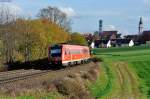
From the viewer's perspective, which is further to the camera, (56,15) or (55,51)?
(56,15)

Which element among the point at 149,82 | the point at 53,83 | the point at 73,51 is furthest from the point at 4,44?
the point at 53,83

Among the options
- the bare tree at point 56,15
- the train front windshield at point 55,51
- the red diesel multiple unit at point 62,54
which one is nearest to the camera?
the red diesel multiple unit at point 62,54

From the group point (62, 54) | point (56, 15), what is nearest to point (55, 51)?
point (62, 54)

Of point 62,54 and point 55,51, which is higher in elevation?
point 55,51

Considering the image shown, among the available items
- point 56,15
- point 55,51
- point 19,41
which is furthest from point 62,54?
point 56,15

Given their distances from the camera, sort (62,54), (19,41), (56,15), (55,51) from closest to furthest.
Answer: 1. (62,54)
2. (55,51)
3. (19,41)
4. (56,15)

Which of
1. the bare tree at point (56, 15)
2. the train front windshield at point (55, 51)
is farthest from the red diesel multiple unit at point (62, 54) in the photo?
the bare tree at point (56, 15)

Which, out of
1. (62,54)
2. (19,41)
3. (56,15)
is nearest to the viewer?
(62,54)

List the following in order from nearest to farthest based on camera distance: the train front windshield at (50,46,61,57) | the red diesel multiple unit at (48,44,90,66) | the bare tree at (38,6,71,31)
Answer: the red diesel multiple unit at (48,44,90,66), the train front windshield at (50,46,61,57), the bare tree at (38,6,71,31)

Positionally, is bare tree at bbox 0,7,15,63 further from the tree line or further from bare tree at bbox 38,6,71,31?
bare tree at bbox 38,6,71,31

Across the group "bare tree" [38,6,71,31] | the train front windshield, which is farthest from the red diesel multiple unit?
"bare tree" [38,6,71,31]

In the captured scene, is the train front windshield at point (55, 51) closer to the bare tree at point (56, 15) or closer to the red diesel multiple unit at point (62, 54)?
the red diesel multiple unit at point (62, 54)

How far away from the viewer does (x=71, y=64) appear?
65.1 m

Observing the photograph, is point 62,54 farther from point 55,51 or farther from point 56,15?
point 56,15
